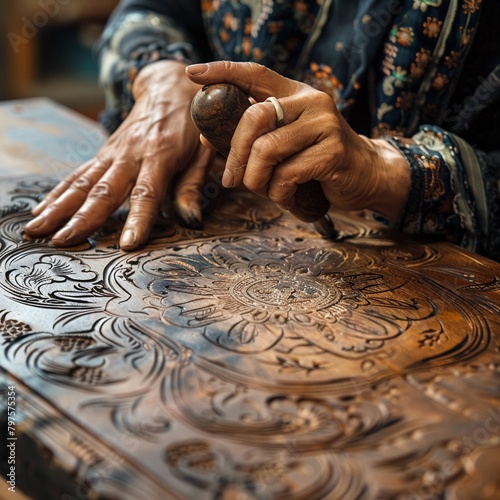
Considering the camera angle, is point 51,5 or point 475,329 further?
point 51,5

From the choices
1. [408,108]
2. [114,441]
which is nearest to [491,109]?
[408,108]

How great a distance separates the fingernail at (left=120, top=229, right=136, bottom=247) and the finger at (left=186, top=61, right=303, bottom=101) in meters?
0.27

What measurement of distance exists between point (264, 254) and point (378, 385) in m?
0.40

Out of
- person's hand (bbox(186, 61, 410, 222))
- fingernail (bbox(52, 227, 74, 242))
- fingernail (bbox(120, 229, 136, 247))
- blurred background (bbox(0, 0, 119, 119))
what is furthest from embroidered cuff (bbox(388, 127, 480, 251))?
blurred background (bbox(0, 0, 119, 119))

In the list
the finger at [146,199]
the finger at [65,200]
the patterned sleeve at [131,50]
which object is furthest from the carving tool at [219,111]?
the patterned sleeve at [131,50]

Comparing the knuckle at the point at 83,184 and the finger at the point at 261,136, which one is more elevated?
the finger at the point at 261,136

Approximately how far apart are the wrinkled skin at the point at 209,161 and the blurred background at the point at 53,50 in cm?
251

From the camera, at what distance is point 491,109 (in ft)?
4.74

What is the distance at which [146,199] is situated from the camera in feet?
4.43

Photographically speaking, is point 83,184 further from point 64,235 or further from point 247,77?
point 247,77

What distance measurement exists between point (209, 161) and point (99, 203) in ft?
0.85

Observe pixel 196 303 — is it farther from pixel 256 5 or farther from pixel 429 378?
pixel 256 5

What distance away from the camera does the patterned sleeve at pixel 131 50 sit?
1716 millimetres

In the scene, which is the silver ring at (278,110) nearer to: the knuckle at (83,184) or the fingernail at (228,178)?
the fingernail at (228,178)
